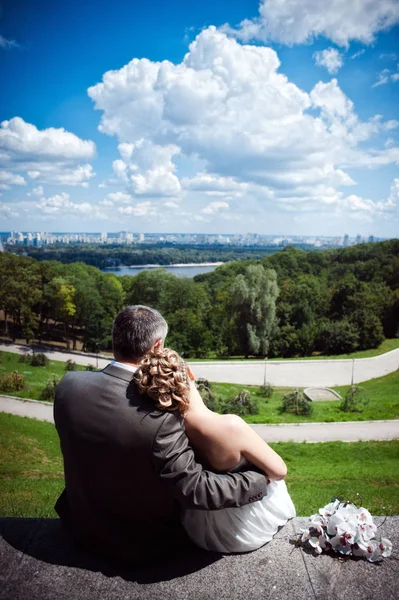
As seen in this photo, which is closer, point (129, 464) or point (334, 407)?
point (129, 464)

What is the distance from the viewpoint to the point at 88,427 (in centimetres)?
249

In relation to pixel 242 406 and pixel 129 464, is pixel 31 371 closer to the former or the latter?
pixel 242 406

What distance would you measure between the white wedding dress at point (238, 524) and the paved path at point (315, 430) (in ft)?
41.9

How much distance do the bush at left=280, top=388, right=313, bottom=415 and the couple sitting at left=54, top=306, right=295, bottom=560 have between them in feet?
55.3

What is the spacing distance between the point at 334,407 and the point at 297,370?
8963 mm

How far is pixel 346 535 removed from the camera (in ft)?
9.12

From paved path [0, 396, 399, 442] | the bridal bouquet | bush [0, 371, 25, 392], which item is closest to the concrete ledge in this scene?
the bridal bouquet

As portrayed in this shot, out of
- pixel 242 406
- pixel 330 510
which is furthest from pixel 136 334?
pixel 242 406

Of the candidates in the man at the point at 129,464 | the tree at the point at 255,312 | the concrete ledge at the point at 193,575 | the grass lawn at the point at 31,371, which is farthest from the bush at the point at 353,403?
the man at the point at 129,464

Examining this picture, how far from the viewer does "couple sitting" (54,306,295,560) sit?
241cm

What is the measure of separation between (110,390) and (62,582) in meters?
1.28

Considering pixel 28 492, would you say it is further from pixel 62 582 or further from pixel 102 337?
pixel 102 337

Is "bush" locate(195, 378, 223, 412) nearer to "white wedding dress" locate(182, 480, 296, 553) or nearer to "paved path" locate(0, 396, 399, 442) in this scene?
"paved path" locate(0, 396, 399, 442)

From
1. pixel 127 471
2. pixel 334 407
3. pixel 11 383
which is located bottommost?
pixel 334 407
